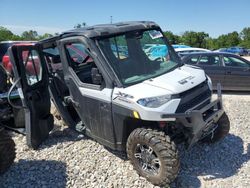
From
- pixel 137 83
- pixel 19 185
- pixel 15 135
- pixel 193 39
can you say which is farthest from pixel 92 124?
pixel 193 39

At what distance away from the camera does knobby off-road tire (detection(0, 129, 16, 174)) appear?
165 inches

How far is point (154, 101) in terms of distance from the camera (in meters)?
3.91

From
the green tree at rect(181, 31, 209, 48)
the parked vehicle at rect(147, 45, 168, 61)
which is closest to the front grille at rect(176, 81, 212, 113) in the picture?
the parked vehicle at rect(147, 45, 168, 61)

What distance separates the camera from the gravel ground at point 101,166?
14.1ft

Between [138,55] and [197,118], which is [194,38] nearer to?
[138,55]

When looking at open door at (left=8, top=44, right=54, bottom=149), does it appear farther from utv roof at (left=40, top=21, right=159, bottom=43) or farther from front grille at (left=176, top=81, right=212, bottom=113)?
front grille at (left=176, top=81, right=212, bottom=113)

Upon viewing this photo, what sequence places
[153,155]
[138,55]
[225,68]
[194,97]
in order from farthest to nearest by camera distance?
[225,68], [138,55], [194,97], [153,155]

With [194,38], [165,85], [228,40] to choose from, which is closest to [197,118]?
[165,85]

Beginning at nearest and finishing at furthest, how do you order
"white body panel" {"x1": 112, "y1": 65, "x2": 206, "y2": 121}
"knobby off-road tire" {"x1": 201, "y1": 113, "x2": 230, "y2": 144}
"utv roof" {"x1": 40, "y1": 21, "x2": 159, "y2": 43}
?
"white body panel" {"x1": 112, "y1": 65, "x2": 206, "y2": 121}, "utv roof" {"x1": 40, "y1": 21, "x2": 159, "y2": 43}, "knobby off-road tire" {"x1": 201, "y1": 113, "x2": 230, "y2": 144}

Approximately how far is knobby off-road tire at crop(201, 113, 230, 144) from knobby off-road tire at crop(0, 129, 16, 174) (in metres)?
3.22

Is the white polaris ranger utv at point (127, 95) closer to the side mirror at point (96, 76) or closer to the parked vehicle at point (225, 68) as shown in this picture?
the side mirror at point (96, 76)

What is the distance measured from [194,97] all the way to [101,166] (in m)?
1.79

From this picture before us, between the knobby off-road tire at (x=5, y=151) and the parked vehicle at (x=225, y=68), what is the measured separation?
7.25m

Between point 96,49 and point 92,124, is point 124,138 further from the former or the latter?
point 96,49
